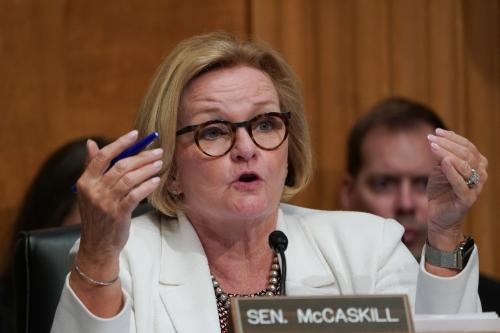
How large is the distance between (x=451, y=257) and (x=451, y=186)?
179 millimetres

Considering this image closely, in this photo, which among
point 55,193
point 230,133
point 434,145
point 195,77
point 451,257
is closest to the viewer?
point 434,145

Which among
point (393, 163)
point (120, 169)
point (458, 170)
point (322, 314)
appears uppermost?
point (120, 169)

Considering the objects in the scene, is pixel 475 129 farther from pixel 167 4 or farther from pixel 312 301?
pixel 312 301

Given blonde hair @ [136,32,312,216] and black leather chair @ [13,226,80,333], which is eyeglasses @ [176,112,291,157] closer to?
blonde hair @ [136,32,312,216]

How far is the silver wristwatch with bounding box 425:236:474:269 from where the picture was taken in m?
2.72

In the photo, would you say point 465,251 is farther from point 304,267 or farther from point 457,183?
point 304,267

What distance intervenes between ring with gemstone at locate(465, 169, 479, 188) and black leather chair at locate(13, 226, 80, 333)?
3.40 ft

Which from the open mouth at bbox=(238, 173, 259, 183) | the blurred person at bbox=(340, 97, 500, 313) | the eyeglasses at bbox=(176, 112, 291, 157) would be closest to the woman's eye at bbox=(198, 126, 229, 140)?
the eyeglasses at bbox=(176, 112, 291, 157)

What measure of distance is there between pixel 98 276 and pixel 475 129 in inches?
104

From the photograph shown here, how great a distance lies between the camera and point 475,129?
4.69m

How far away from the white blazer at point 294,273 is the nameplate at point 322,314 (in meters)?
0.51

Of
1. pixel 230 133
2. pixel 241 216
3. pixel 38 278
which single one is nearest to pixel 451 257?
pixel 241 216

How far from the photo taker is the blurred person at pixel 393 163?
4.09 metres

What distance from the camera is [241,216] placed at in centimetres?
282
